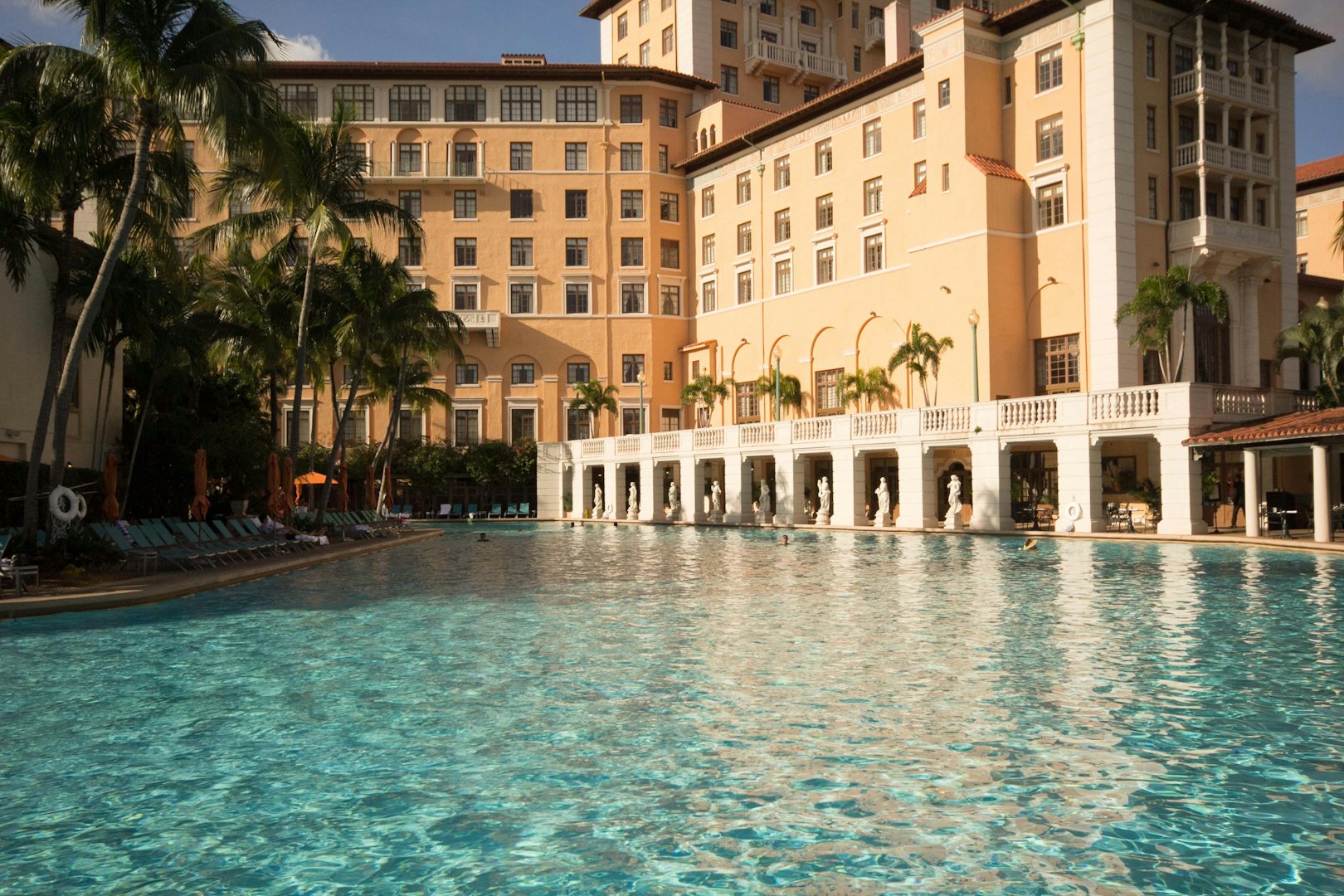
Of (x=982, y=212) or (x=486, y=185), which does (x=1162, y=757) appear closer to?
(x=982, y=212)

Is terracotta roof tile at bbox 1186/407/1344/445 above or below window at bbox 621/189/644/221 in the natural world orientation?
below

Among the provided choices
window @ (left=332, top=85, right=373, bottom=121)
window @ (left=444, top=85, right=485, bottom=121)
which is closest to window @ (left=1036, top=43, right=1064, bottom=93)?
window @ (left=444, top=85, right=485, bottom=121)

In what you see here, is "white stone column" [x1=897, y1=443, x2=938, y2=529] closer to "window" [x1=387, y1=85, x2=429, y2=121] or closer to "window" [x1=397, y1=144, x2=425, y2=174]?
"window" [x1=397, y1=144, x2=425, y2=174]

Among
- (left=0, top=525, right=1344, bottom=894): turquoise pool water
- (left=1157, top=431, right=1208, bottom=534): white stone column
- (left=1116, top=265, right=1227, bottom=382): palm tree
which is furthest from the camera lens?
(left=1116, top=265, right=1227, bottom=382): palm tree

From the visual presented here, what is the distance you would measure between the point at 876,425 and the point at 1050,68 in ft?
51.4

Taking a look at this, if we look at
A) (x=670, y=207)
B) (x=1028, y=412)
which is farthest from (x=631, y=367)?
(x=1028, y=412)

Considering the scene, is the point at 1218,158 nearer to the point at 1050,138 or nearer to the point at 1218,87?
the point at 1218,87

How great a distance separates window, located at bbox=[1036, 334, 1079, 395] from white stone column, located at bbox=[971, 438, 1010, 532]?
318 inches

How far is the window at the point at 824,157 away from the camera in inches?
2146

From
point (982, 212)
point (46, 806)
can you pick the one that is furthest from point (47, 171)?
point (982, 212)

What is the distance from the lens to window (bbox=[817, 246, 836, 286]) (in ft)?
177

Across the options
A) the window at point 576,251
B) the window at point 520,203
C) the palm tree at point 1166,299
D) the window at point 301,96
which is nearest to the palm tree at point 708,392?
the window at point 576,251

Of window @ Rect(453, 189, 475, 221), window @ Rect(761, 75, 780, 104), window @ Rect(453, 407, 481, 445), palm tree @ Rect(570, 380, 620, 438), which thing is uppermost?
window @ Rect(761, 75, 780, 104)

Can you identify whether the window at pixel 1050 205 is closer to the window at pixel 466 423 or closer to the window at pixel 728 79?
the window at pixel 728 79
